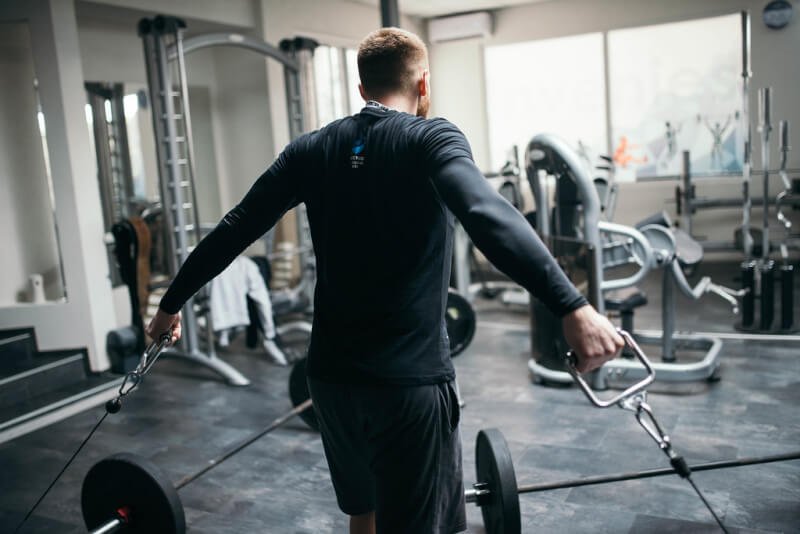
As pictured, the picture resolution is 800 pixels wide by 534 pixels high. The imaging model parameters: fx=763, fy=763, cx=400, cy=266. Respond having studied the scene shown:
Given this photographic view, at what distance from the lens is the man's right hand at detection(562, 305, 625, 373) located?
1.02 meters

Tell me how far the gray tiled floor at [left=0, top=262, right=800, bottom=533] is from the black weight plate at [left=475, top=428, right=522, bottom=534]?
11.7 inches

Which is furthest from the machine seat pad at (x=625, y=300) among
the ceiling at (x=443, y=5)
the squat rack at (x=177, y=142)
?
the ceiling at (x=443, y=5)

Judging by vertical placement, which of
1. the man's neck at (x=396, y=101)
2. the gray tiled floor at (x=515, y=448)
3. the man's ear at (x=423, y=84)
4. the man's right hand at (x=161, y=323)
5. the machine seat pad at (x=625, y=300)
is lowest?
the gray tiled floor at (x=515, y=448)

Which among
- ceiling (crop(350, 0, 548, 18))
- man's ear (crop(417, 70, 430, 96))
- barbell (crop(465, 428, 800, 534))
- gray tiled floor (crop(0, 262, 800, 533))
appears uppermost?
ceiling (crop(350, 0, 548, 18))

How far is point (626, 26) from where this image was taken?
654 cm

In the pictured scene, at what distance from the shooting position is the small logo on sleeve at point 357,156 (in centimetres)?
125

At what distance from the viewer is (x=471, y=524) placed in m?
2.39

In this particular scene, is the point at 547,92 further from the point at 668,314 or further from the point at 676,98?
the point at 668,314

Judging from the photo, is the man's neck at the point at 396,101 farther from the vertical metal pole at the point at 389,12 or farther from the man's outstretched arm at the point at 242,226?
the vertical metal pole at the point at 389,12

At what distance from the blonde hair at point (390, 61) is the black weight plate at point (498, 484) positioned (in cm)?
109

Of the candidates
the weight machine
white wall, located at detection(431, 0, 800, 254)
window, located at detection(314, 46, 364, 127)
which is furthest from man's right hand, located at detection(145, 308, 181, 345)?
white wall, located at detection(431, 0, 800, 254)

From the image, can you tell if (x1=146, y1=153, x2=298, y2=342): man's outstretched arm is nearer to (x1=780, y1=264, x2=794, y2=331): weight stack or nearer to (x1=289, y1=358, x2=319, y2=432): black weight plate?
(x1=289, y1=358, x2=319, y2=432): black weight plate

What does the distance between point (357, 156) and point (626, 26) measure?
5.96 meters

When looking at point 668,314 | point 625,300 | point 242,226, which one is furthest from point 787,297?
point 242,226
